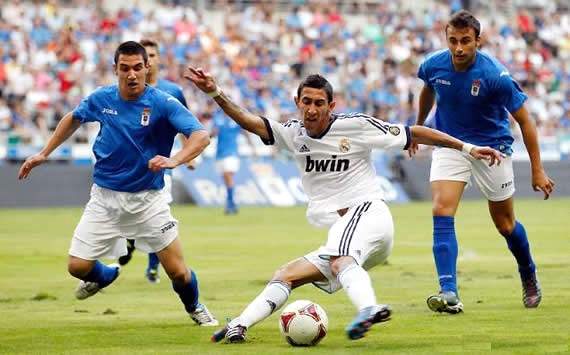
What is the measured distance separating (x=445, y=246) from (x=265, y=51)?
1011 inches

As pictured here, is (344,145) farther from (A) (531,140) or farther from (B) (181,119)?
(A) (531,140)

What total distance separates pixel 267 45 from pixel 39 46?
24.3 feet

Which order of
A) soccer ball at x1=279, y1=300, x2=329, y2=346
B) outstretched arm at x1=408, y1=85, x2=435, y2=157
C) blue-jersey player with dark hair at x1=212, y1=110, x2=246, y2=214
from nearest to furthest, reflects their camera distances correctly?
1. soccer ball at x1=279, y1=300, x2=329, y2=346
2. outstretched arm at x1=408, y1=85, x2=435, y2=157
3. blue-jersey player with dark hair at x1=212, y1=110, x2=246, y2=214

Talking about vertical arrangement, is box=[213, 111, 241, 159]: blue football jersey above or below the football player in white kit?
below

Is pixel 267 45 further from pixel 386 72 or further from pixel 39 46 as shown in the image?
pixel 39 46

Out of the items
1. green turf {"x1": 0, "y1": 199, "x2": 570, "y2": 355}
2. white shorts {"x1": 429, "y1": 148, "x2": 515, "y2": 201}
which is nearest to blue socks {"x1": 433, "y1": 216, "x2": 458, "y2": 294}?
green turf {"x1": 0, "y1": 199, "x2": 570, "y2": 355}

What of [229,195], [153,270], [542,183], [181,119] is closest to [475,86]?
[542,183]

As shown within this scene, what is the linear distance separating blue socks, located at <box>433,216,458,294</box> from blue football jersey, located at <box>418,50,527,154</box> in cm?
81

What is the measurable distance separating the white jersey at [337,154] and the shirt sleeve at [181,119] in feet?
2.20

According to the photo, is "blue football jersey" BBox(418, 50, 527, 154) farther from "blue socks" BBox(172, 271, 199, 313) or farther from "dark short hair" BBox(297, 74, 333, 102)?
"blue socks" BBox(172, 271, 199, 313)

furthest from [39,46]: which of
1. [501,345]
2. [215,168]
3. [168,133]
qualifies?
[501,345]

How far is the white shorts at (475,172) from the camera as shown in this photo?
38.3 feet

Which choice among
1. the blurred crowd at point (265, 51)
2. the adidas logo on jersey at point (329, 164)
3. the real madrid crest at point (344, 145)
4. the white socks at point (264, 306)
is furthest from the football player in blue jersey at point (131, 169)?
the blurred crowd at point (265, 51)

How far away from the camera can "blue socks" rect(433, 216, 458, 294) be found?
36.6 ft
